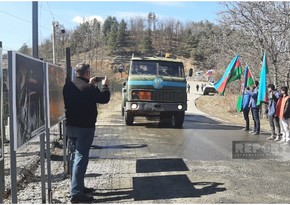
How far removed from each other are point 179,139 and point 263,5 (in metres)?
11.1

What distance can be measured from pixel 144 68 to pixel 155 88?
3.23 ft

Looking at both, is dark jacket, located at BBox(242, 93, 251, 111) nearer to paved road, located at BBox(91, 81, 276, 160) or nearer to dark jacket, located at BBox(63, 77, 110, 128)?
paved road, located at BBox(91, 81, 276, 160)

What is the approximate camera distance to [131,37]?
13100 cm

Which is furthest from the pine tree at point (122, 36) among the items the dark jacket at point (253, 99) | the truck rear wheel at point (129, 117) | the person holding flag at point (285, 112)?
the person holding flag at point (285, 112)

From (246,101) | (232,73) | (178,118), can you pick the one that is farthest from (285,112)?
(232,73)

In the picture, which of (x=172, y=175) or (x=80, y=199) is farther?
(x=172, y=175)

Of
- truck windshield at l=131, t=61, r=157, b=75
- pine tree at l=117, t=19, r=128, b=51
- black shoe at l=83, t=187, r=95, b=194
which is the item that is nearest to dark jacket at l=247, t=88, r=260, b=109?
truck windshield at l=131, t=61, r=157, b=75

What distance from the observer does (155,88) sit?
13.6m

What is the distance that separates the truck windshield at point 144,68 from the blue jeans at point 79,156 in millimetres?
8610

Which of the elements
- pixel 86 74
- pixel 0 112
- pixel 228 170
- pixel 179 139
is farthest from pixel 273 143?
pixel 0 112

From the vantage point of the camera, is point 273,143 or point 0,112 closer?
point 0,112

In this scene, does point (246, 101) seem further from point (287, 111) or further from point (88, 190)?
point (88, 190)

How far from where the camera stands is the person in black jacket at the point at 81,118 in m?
5.37

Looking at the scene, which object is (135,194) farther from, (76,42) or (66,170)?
(76,42)
